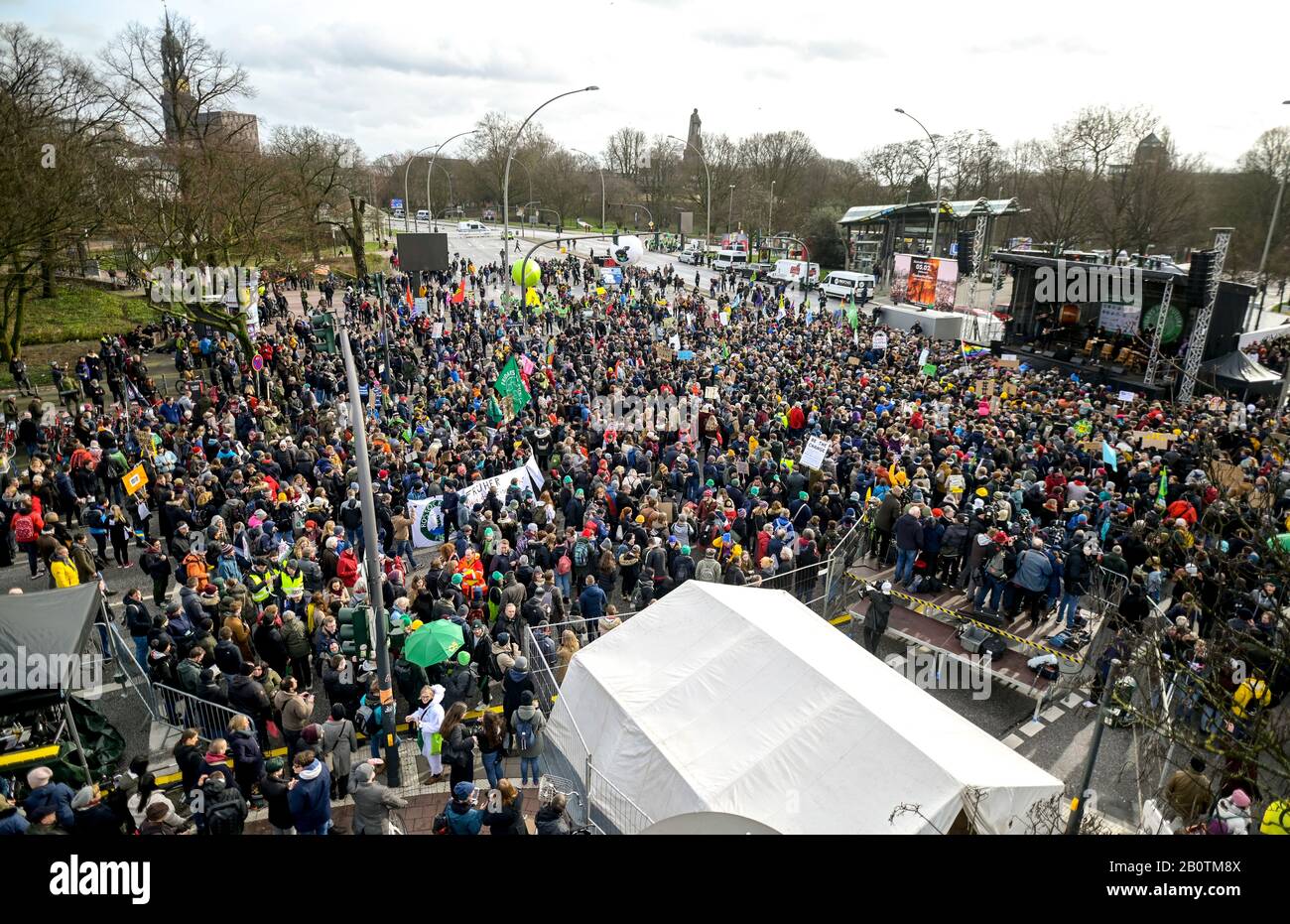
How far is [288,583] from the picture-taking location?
36.7 feet

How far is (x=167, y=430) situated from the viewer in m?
17.9

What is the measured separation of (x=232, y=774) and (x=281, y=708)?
877 millimetres

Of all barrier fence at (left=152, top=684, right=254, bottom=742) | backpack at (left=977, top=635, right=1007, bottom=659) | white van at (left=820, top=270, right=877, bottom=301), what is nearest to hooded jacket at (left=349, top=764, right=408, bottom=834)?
barrier fence at (left=152, top=684, right=254, bottom=742)

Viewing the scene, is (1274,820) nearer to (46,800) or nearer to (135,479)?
(46,800)

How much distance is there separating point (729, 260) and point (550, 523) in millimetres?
52981

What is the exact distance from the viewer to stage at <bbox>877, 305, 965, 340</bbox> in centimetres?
3753

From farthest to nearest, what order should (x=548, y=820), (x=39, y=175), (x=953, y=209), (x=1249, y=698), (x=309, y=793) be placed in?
1. (x=953, y=209)
2. (x=39, y=175)
3. (x=1249, y=698)
4. (x=309, y=793)
5. (x=548, y=820)

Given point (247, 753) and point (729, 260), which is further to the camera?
point (729, 260)

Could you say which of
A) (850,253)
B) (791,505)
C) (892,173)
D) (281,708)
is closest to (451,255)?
(850,253)

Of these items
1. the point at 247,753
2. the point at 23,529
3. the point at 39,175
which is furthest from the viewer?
the point at 39,175

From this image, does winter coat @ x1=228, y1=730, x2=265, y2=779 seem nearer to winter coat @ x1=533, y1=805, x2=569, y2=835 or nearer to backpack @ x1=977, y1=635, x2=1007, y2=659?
winter coat @ x1=533, y1=805, x2=569, y2=835

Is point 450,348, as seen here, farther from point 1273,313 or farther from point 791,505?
point 1273,313

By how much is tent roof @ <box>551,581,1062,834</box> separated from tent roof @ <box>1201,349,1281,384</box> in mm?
23564

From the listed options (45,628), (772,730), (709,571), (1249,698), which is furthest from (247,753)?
(1249,698)
